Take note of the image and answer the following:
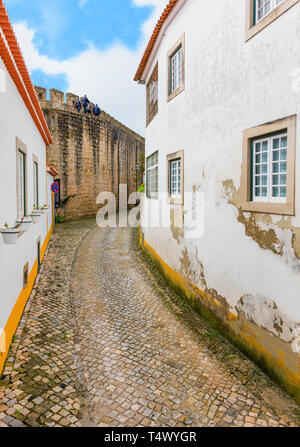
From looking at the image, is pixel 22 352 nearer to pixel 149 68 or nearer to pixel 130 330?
pixel 130 330

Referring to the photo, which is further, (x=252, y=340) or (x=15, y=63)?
(x=15, y=63)

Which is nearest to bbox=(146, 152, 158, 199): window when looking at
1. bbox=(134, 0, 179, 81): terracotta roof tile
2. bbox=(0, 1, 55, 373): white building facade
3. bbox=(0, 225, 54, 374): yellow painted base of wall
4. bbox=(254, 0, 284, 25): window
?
bbox=(134, 0, 179, 81): terracotta roof tile

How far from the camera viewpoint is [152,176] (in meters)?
10.2

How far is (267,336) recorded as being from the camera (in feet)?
13.4

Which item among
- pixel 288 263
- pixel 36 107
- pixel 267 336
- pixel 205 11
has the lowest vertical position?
pixel 267 336

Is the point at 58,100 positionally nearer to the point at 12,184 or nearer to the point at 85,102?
the point at 85,102

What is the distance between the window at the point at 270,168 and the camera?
3639 millimetres

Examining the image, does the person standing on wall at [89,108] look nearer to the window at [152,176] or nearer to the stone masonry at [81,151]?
the stone masonry at [81,151]

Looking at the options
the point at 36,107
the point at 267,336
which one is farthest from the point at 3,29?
the point at 267,336

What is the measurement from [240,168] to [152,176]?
5723mm

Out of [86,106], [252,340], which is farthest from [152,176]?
[86,106]

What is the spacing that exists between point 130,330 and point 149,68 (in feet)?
28.6

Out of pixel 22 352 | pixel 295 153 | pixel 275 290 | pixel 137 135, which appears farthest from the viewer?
pixel 137 135

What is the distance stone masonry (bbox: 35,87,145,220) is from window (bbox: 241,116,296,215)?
14.9 m
